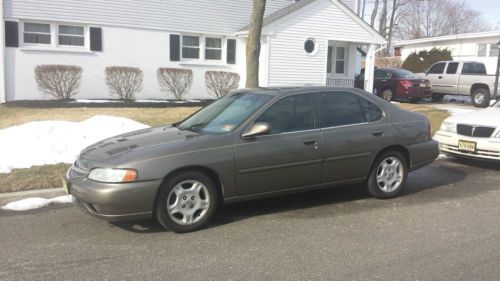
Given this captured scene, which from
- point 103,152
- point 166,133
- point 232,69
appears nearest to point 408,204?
point 166,133

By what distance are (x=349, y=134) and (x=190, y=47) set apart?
45.9ft

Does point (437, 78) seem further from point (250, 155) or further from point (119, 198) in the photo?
point (119, 198)

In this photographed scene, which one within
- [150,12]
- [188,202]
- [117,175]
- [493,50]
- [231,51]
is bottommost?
[188,202]

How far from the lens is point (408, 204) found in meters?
6.05

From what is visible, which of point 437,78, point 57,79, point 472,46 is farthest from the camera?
point 472,46

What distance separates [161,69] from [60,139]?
30.5ft

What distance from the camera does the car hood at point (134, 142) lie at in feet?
16.4

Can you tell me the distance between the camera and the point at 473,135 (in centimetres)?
807

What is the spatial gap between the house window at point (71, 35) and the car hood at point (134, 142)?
40.1ft

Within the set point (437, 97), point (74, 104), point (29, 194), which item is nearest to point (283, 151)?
point (29, 194)

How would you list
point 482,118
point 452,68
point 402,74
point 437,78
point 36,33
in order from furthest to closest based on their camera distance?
point 437,78 → point 452,68 → point 402,74 → point 36,33 → point 482,118

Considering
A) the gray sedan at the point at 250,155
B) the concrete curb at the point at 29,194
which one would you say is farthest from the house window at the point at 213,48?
the concrete curb at the point at 29,194

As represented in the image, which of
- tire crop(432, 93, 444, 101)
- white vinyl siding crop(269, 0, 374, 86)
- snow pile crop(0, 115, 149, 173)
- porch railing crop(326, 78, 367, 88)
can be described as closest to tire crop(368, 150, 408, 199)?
snow pile crop(0, 115, 149, 173)

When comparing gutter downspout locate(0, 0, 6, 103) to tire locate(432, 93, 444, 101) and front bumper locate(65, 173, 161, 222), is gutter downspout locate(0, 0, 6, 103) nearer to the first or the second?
front bumper locate(65, 173, 161, 222)
